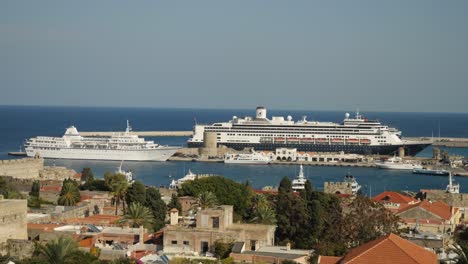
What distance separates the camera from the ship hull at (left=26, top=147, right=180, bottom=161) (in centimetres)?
10181

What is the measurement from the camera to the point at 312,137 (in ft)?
386

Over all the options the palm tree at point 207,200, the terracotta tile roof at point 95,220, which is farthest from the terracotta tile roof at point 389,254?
the palm tree at point 207,200

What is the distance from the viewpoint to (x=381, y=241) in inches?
808

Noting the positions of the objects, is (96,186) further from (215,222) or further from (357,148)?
(357,148)

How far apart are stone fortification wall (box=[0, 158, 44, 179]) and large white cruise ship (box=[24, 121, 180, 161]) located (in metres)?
44.6

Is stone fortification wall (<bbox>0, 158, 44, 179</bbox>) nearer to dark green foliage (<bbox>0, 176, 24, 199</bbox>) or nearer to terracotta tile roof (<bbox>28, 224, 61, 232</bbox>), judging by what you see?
dark green foliage (<bbox>0, 176, 24, 199</bbox>)

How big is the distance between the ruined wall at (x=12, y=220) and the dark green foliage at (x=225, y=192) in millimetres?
9843

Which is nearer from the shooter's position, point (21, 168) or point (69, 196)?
point (69, 196)

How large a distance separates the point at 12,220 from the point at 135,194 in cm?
1017

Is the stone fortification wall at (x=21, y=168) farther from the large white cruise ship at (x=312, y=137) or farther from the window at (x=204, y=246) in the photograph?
the large white cruise ship at (x=312, y=137)

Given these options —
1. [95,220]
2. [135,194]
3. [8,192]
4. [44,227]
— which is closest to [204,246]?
[44,227]

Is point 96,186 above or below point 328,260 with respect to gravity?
above

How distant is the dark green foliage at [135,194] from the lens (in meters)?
33.8

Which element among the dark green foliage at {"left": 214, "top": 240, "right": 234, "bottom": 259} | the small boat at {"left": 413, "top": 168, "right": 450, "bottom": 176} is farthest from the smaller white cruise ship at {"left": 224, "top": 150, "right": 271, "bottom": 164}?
the dark green foliage at {"left": 214, "top": 240, "right": 234, "bottom": 259}
